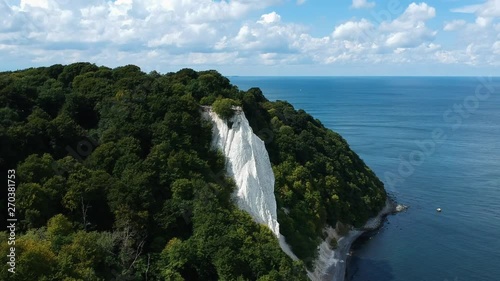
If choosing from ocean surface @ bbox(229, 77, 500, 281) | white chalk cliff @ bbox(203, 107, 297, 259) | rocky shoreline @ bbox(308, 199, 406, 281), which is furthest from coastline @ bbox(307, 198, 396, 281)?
white chalk cliff @ bbox(203, 107, 297, 259)

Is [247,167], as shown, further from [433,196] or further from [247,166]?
[433,196]

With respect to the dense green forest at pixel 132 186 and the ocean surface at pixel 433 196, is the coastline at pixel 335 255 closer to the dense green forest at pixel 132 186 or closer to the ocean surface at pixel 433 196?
the ocean surface at pixel 433 196

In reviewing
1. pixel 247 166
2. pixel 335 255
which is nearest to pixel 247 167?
pixel 247 166

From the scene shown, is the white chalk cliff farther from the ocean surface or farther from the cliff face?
the ocean surface

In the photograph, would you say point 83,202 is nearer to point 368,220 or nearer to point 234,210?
point 234,210

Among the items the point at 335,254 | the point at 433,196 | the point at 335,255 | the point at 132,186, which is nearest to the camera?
the point at 132,186

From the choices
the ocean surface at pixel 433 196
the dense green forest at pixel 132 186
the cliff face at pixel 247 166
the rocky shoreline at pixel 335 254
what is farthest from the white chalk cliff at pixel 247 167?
the ocean surface at pixel 433 196
